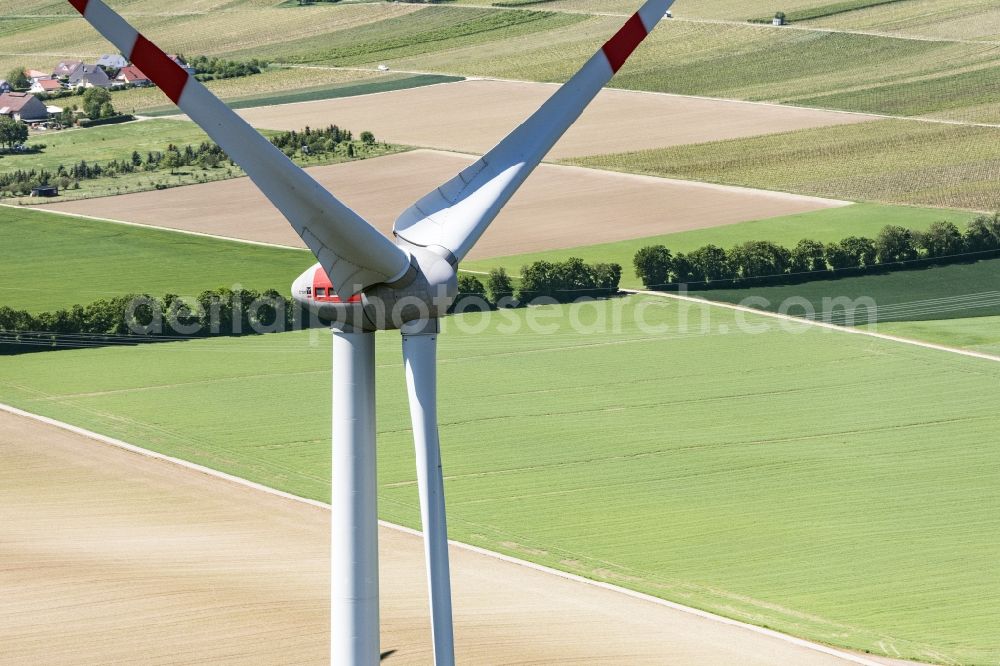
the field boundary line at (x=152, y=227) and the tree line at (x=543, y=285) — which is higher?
the field boundary line at (x=152, y=227)

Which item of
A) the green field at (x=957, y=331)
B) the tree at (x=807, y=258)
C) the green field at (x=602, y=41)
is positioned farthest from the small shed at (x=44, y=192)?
the green field at (x=957, y=331)

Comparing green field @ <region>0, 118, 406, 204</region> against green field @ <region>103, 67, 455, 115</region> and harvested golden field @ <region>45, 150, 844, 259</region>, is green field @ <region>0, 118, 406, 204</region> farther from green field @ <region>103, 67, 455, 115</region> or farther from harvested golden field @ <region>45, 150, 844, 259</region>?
green field @ <region>103, 67, 455, 115</region>

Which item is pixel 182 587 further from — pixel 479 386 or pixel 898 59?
pixel 898 59

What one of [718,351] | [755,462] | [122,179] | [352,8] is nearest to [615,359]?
[718,351]

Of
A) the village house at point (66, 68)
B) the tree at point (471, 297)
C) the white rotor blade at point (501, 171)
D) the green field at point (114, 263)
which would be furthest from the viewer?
the village house at point (66, 68)

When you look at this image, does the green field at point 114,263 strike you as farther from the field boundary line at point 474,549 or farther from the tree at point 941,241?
the tree at point 941,241

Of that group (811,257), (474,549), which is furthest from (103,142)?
(474,549)
